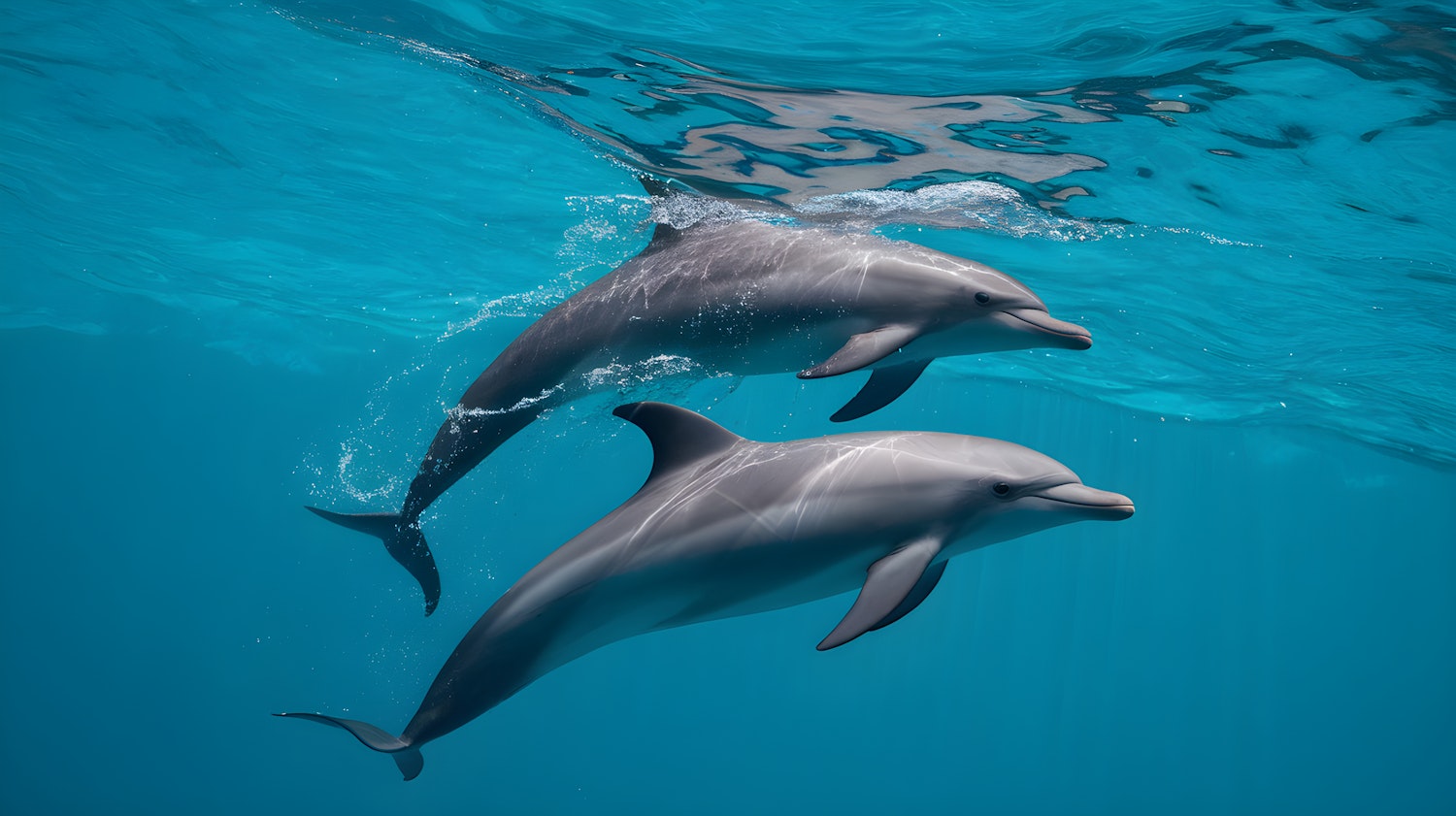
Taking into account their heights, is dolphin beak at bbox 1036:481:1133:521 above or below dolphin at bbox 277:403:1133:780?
above

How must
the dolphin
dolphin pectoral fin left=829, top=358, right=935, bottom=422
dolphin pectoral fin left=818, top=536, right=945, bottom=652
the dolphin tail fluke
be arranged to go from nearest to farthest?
1. dolphin pectoral fin left=818, top=536, right=945, bottom=652
2. the dolphin
3. dolphin pectoral fin left=829, top=358, right=935, bottom=422
4. the dolphin tail fluke

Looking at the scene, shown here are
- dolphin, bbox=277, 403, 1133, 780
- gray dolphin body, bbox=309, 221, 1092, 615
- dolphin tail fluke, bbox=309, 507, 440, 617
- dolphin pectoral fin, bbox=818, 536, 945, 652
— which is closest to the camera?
dolphin pectoral fin, bbox=818, 536, 945, 652

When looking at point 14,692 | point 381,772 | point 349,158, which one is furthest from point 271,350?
point 349,158

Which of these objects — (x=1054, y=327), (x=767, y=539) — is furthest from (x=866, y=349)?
(x=767, y=539)

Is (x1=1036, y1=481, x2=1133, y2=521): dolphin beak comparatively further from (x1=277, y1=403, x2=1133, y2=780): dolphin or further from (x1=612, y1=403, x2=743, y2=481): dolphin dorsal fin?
(x1=612, y1=403, x2=743, y2=481): dolphin dorsal fin

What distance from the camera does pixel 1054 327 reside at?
152 inches

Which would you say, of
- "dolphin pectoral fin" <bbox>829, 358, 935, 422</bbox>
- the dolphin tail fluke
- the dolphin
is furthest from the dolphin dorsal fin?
the dolphin tail fluke

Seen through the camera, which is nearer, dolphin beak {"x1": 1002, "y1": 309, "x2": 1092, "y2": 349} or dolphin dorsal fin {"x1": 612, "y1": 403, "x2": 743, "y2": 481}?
dolphin beak {"x1": 1002, "y1": 309, "x2": 1092, "y2": 349}

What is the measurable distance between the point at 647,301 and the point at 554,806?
36246 millimetres

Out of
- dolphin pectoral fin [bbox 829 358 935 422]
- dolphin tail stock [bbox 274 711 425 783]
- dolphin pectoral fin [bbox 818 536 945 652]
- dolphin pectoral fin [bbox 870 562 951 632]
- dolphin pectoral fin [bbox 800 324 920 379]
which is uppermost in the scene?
dolphin pectoral fin [bbox 800 324 920 379]

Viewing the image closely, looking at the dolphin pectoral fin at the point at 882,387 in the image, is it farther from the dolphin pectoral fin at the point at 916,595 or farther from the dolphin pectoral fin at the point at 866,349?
the dolphin pectoral fin at the point at 916,595

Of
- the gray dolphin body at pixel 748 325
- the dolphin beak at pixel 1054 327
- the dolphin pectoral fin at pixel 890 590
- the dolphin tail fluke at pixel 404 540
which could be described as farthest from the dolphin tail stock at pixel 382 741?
the dolphin beak at pixel 1054 327

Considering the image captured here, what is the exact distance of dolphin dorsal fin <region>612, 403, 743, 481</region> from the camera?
4.03 metres

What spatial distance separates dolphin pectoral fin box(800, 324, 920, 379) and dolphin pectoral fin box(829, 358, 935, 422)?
0.26 m
